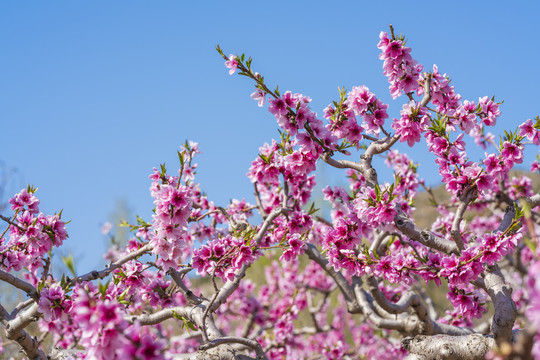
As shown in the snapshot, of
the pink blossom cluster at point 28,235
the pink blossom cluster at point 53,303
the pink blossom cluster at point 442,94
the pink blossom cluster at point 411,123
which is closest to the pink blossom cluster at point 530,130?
the pink blossom cluster at point 442,94

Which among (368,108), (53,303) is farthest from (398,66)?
(53,303)

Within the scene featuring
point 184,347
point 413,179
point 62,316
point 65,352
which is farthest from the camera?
point 184,347

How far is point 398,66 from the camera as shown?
3.65 meters

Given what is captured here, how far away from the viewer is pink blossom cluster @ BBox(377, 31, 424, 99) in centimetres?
356

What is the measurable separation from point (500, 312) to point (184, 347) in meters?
6.17

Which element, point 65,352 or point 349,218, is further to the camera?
point 65,352

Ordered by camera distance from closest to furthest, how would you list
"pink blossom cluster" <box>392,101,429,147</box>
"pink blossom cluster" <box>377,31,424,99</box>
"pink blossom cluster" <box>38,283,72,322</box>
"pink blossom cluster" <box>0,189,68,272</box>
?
1. "pink blossom cluster" <box>38,283,72,322</box>
2. "pink blossom cluster" <box>392,101,429,147</box>
3. "pink blossom cluster" <box>377,31,424,99</box>
4. "pink blossom cluster" <box>0,189,68,272</box>

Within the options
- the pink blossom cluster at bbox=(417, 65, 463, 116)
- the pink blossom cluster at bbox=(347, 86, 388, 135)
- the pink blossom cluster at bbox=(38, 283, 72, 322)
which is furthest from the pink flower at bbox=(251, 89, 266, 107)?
the pink blossom cluster at bbox=(38, 283, 72, 322)

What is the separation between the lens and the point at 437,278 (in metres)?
3.58

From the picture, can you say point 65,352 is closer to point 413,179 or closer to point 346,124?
point 346,124

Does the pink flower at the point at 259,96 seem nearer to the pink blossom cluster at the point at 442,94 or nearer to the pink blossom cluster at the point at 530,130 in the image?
the pink blossom cluster at the point at 442,94

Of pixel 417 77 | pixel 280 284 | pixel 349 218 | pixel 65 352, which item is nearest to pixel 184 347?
pixel 280 284

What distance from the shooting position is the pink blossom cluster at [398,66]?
3.56 m

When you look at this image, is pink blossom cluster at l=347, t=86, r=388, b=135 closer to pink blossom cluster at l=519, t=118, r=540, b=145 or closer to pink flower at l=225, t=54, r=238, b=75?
pink flower at l=225, t=54, r=238, b=75
